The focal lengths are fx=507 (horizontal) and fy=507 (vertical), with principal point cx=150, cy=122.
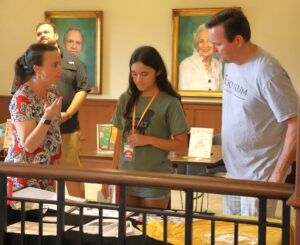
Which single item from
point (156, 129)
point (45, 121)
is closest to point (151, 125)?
point (156, 129)

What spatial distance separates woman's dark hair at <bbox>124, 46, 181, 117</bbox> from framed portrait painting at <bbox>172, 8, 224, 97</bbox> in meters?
4.43

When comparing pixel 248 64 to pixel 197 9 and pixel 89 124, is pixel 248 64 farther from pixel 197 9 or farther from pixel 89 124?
pixel 89 124

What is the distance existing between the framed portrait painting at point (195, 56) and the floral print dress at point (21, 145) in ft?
15.2

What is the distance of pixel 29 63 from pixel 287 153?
1.53m

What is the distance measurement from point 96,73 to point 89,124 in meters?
0.82

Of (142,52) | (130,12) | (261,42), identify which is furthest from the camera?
(130,12)

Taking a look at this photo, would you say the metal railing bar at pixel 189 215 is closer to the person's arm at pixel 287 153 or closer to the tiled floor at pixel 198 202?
the person's arm at pixel 287 153

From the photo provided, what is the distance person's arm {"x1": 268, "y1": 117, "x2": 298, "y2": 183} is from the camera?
2275 mm

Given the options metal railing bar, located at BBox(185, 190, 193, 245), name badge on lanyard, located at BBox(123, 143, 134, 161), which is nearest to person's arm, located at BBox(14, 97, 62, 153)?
name badge on lanyard, located at BBox(123, 143, 134, 161)

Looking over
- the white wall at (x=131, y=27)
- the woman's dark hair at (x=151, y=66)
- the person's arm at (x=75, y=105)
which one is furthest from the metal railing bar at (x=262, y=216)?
the white wall at (x=131, y=27)

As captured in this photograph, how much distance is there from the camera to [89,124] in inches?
310

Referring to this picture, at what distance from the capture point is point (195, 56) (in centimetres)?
723

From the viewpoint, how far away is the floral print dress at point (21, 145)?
8.80 ft

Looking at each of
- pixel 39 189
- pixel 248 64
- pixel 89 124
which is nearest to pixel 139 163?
pixel 39 189
